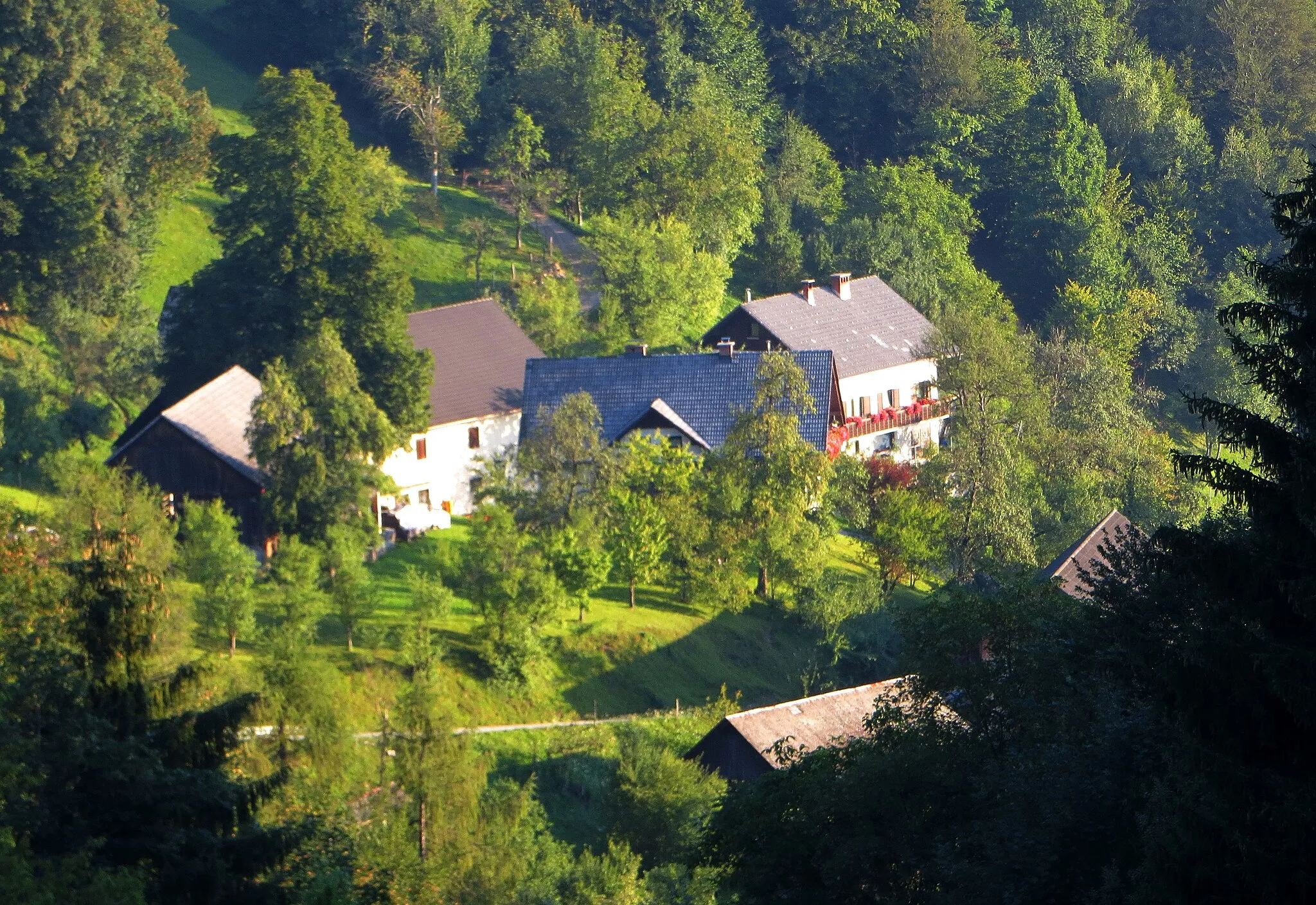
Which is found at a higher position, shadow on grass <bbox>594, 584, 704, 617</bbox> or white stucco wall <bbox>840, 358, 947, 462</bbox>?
white stucco wall <bbox>840, 358, 947, 462</bbox>

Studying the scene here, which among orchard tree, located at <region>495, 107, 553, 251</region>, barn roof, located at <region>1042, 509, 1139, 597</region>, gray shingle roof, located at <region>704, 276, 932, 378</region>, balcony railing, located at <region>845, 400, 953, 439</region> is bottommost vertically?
barn roof, located at <region>1042, 509, 1139, 597</region>

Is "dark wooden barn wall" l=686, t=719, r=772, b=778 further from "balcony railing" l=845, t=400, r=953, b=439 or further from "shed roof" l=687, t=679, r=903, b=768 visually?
"balcony railing" l=845, t=400, r=953, b=439

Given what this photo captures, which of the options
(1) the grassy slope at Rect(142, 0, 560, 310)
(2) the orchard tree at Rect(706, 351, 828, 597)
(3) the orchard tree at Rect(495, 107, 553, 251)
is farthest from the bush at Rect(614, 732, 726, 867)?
(3) the orchard tree at Rect(495, 107, 553, 251)

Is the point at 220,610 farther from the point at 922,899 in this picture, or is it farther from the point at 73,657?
the point at 922,899

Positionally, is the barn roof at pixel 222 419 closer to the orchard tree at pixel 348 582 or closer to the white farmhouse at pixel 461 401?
the orchard tree at pixel 348 582

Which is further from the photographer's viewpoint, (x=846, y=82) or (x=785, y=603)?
(x=846, y=82)

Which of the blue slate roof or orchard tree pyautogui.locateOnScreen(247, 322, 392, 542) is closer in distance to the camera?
orchard tree pyautogui.locateOnScreen(247, 322, 392, 542)

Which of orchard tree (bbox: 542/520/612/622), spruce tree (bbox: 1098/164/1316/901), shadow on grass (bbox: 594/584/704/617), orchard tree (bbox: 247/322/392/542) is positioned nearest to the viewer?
spruce tree (bbox: 1098/164/1316/901)

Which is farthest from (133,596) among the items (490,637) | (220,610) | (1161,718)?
(490,637)

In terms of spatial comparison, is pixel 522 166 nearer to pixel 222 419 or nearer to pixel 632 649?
pixel 222 419
